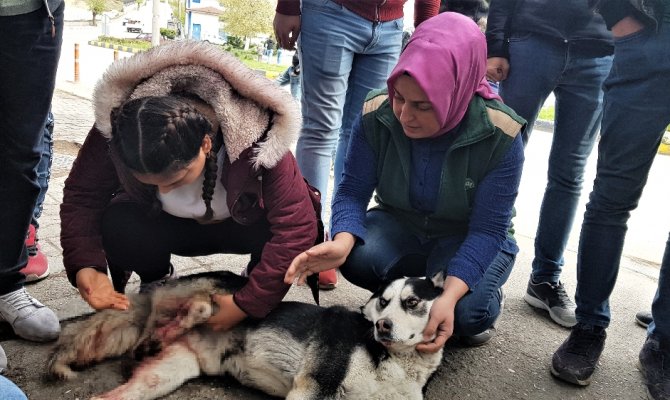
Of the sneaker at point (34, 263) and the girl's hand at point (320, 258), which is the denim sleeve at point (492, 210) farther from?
the sneaker at point (34, 263)

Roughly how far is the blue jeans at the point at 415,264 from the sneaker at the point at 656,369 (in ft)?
2.21

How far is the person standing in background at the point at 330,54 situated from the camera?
2615 millimetres

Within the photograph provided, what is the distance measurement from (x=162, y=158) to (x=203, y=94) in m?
0.28

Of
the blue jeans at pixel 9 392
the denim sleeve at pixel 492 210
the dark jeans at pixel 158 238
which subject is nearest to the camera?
the blue jeans at pixel 9 392

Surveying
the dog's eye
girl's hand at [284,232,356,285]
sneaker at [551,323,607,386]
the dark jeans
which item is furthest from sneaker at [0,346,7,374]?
sneaker at [551,323,607,386]

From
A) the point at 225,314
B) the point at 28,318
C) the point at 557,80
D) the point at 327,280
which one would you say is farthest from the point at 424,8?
the point at 28,318

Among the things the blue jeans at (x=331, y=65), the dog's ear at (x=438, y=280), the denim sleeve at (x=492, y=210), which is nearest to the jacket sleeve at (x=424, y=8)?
the blue jeans at (x=331, y=65)

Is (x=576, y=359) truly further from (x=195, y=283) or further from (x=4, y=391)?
(x=4, y=391)

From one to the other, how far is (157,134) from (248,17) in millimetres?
44329

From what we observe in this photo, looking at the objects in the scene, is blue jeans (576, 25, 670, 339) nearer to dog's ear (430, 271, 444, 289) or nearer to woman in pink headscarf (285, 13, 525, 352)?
woman in pink headscarf (285, 13, 525, 352)

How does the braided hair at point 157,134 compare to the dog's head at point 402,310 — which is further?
the dog's head at point 402,310

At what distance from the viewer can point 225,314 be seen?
1928 millimetres

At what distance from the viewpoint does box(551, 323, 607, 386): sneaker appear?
2164 mm

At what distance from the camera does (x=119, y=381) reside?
6.09 feet
